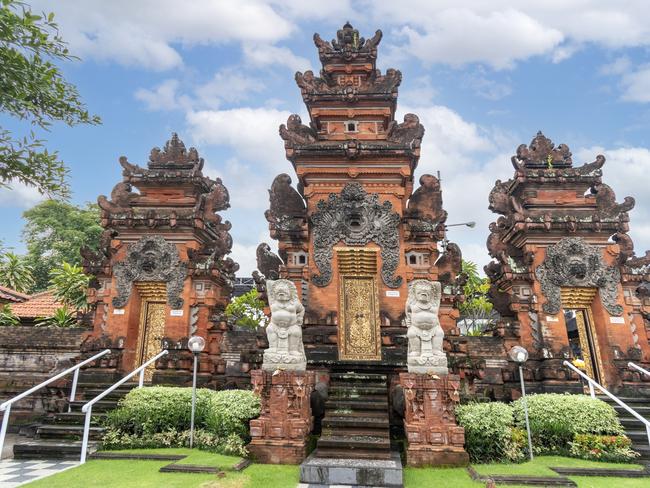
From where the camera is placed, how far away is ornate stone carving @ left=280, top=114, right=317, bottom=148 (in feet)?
38.7

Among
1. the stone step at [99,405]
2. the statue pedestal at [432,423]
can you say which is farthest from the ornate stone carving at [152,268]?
the statue pedestal at [432,423]

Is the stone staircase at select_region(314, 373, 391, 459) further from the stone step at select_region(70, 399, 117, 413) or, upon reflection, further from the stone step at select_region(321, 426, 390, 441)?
the stone step at select_region(70, 399, 117, 413)

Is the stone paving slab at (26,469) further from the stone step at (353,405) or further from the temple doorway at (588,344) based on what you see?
the temple doorway at (588,344)

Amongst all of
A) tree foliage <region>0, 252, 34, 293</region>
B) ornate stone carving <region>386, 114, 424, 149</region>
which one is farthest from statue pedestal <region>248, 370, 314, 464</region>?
tree foliage <region>0, 252, 34, 293</region>

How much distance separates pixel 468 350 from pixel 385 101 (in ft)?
25.0

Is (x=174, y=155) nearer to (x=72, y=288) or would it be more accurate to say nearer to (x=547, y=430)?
(x=72, y=288)

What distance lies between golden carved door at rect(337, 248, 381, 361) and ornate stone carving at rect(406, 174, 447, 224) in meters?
1.76

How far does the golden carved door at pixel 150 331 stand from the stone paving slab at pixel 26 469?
4.02m

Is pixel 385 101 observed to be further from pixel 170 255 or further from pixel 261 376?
pixel 261 376

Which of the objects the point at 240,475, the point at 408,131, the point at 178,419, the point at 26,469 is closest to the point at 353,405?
the point at 240,475

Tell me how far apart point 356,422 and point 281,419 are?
4.47 feet

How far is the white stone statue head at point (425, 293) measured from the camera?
7.63m

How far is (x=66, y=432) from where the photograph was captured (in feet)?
27.6

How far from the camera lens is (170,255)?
1177 centimetres
